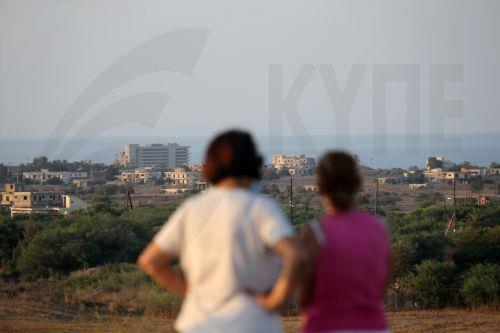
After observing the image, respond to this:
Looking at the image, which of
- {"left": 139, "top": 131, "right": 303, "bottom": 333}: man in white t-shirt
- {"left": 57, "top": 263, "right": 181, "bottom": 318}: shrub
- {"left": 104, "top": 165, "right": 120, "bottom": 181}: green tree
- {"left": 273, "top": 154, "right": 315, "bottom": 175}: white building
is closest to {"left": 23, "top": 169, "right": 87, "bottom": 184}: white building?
{"left": 104, "top": 165, "right": 120, "bottom": 181}: green tree

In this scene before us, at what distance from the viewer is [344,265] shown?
3.15 metres

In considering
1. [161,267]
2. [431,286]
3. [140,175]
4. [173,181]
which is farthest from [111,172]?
[161,267]

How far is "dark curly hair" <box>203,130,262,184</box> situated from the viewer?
3137 millimetres

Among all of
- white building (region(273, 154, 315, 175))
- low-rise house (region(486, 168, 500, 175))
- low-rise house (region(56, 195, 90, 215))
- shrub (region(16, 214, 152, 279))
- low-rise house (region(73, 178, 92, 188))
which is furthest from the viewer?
low-rise house (region(486, 168, 500, 175))

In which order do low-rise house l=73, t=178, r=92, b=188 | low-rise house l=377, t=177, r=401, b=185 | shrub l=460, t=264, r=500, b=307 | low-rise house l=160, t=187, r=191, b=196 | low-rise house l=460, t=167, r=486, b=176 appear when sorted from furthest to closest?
1. low-rise house l=460, t=167, r=486, b=176
2. low-rise house l=377, t=177, r=401, b=185
3. low-rise house l=73, t=178, r=92, b=188
4. low-rise house l=160, t=187, r=191, b=196
5. shrub l=460, t=264, r=500, b=307

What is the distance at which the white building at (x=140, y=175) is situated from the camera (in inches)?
2350

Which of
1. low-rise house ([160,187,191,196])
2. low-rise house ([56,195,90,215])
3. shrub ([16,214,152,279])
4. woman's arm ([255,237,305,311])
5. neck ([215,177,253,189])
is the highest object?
neck ([215,177,253,189])

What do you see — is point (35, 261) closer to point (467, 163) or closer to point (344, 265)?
point (344, 265)

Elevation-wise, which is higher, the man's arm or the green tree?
the green tree

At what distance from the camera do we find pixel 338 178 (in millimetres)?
3260

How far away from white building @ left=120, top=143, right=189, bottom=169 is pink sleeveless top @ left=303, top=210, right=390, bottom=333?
63907mm

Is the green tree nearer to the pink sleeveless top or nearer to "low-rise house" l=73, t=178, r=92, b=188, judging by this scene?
"low-rise house" l=73, t=178, r=92, b=188

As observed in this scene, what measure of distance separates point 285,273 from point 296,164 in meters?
58.4

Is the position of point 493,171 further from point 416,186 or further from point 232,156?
point 232,156
